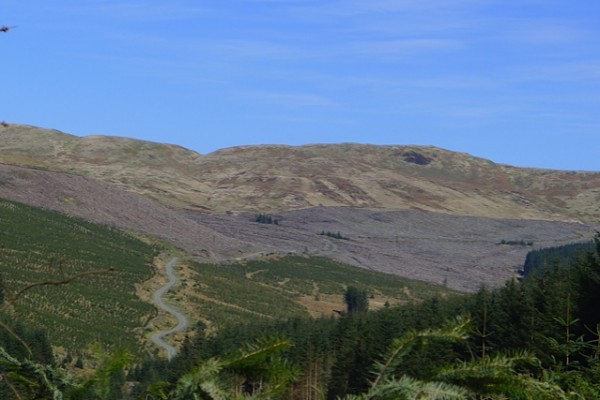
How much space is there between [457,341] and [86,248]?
433 ft

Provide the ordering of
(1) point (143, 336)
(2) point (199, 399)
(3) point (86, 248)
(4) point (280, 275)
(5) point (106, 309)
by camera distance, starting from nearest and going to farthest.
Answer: (2) point (199, 399), (1) point (143, 336), (5) point (106, 309), (3) point (86, 248), (4) point (280, 275)

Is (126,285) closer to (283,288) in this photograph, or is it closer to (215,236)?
(283,288)

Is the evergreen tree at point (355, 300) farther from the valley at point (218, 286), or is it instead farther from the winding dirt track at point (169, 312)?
the winding dirt track at point (169, 312)

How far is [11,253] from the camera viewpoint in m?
119

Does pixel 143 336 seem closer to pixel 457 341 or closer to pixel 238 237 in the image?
pixel 238 237

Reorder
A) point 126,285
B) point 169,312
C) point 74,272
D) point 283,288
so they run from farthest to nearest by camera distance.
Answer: point 283,288
point 126,285
point 169,312
point 74,272

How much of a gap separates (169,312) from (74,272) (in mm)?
15258

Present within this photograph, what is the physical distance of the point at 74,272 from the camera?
344 ft

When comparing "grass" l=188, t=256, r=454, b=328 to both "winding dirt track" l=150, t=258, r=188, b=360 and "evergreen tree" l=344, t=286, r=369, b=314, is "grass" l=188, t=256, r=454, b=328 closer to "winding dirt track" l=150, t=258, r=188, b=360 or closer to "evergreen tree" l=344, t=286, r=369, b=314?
"winding dirt track" l=150, t=258, r=188, b=360

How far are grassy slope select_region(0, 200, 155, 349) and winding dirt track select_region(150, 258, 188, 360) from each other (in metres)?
2.39

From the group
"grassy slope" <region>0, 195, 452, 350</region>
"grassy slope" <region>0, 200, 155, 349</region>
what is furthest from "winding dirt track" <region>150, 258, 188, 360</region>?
"grassy slope" <region>0, 200, 155, 349</region>

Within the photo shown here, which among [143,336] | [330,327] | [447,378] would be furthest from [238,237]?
[447,378]

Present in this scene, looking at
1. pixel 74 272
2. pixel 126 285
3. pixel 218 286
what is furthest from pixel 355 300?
pixel 74 272

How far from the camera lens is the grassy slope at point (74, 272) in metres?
99.2
